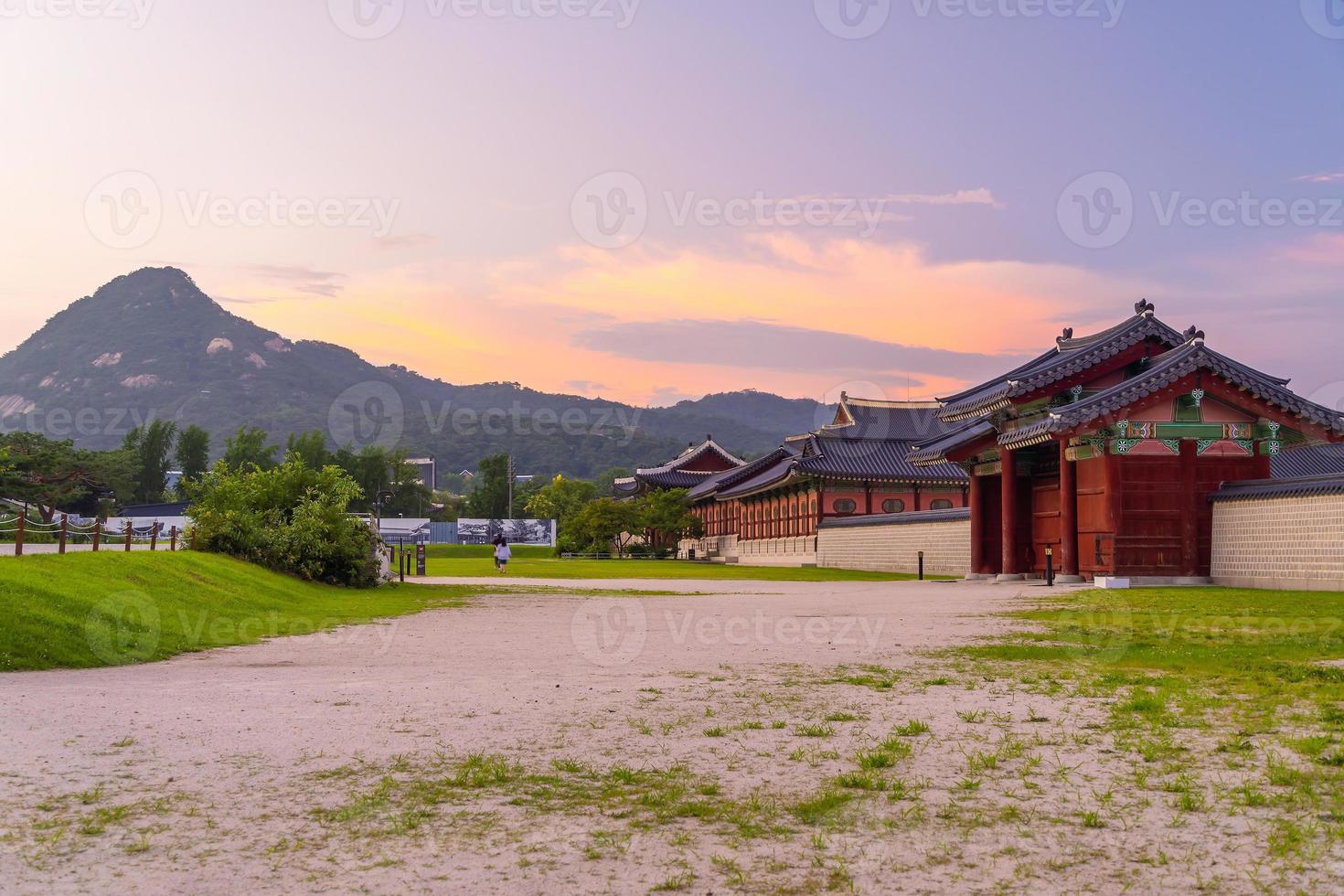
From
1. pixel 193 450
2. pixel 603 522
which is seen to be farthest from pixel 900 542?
pixel 193 450

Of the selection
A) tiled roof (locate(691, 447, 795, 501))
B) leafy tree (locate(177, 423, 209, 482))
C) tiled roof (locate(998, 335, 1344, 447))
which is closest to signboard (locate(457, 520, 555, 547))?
tiled roof (locate(691, 447, 795, 501))

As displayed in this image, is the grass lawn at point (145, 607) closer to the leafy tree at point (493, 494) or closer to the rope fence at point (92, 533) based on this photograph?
the rope fence at point (92, 533)

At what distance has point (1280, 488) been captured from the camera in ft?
90.2

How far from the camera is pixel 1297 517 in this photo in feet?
87.8

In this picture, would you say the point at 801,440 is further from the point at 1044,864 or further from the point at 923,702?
the point at 1044,864

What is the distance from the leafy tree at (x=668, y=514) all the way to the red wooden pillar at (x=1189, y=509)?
52.2 meters

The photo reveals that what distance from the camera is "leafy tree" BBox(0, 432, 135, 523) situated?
2677 inches

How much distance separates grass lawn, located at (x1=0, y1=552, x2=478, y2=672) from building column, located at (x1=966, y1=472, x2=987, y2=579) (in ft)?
66.9

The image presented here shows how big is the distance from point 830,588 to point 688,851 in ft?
95.6

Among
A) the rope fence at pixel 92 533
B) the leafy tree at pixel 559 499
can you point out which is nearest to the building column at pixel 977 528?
the rope fence at pixel 92 533

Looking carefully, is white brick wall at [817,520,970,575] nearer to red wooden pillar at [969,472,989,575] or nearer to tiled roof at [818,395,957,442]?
red wooden pillar at [969,472,989,575]

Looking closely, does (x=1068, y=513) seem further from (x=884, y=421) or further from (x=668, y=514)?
(x=668, y=514)

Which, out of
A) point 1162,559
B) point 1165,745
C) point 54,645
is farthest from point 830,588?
point 1165,745

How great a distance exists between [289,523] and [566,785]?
2607 cm
